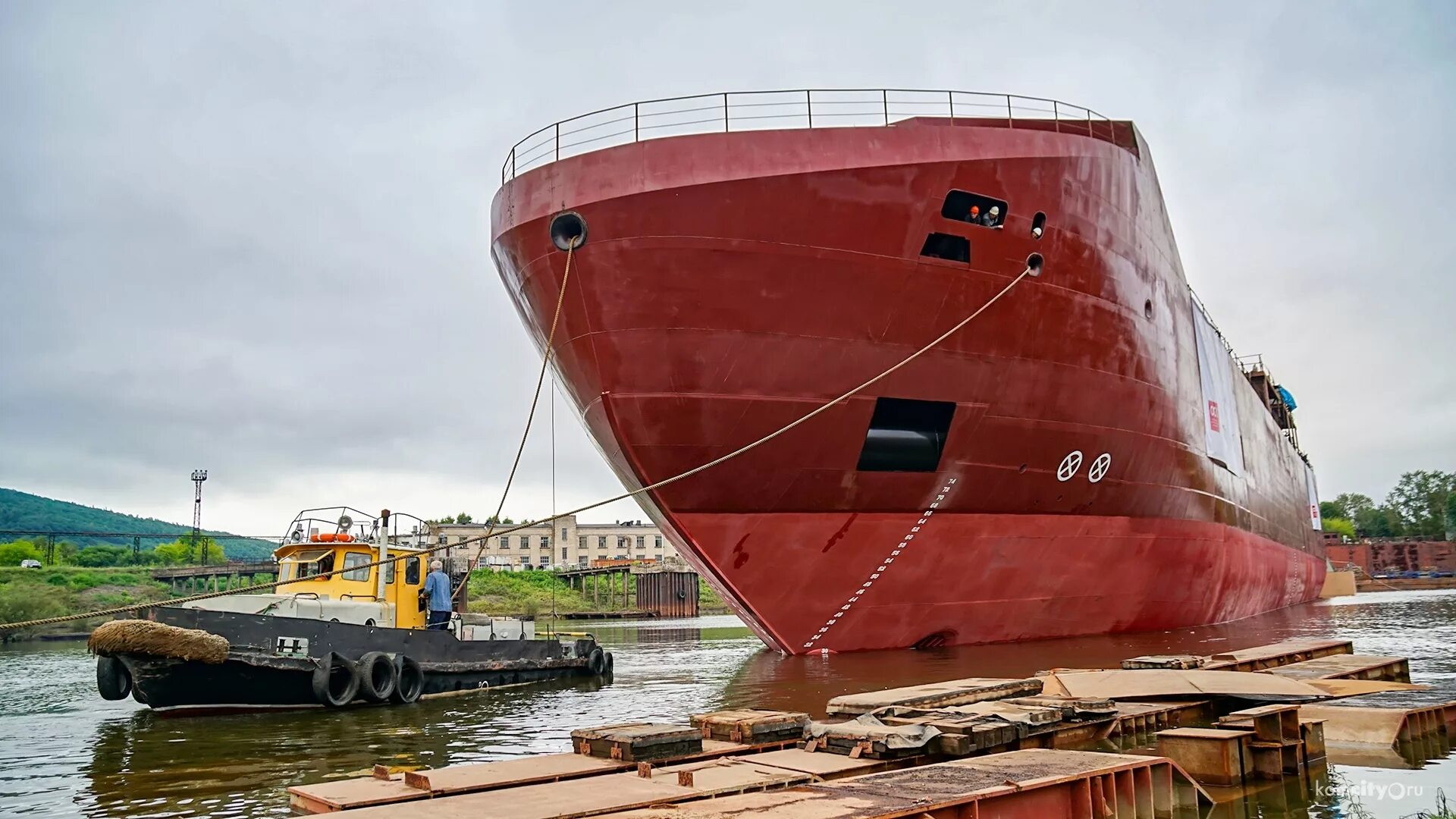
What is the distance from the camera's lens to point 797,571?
43.7 feet

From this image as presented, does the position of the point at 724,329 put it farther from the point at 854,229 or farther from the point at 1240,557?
the point at 1240,557

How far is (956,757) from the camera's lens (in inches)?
235

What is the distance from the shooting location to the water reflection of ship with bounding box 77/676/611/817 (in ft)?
22.8

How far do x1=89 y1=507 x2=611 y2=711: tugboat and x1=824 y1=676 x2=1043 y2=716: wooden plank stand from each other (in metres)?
5.47

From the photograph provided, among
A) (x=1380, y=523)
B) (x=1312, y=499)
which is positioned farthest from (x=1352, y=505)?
(x=1312, y=499)

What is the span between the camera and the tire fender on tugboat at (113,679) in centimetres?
1153

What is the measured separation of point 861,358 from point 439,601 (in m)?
6.92

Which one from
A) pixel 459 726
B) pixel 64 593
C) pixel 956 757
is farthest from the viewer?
pixel 64 593

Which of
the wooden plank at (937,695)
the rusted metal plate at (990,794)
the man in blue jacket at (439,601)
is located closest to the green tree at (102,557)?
the man in blue jacket at (439,601)

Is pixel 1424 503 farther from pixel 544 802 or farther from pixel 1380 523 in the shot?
pixel 544 802

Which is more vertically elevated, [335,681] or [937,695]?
[937,695]

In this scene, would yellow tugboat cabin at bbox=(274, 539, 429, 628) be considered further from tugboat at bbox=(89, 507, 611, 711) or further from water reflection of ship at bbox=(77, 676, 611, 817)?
water reflection of ship at bbox=(77, 676, 611, 817)

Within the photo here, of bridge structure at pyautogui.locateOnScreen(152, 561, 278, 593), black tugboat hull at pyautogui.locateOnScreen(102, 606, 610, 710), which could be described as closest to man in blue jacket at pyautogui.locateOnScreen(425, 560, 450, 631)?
black tugboat hull at pyautogui.locateOnScreen(102, 606, 610, 710)

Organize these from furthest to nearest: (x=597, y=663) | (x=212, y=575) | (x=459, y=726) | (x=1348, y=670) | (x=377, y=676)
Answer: (x=212, y=575) → (x=597, y=663) → (x=377, y=676) → (x=1348, y=670) → (x=459, y=726)
